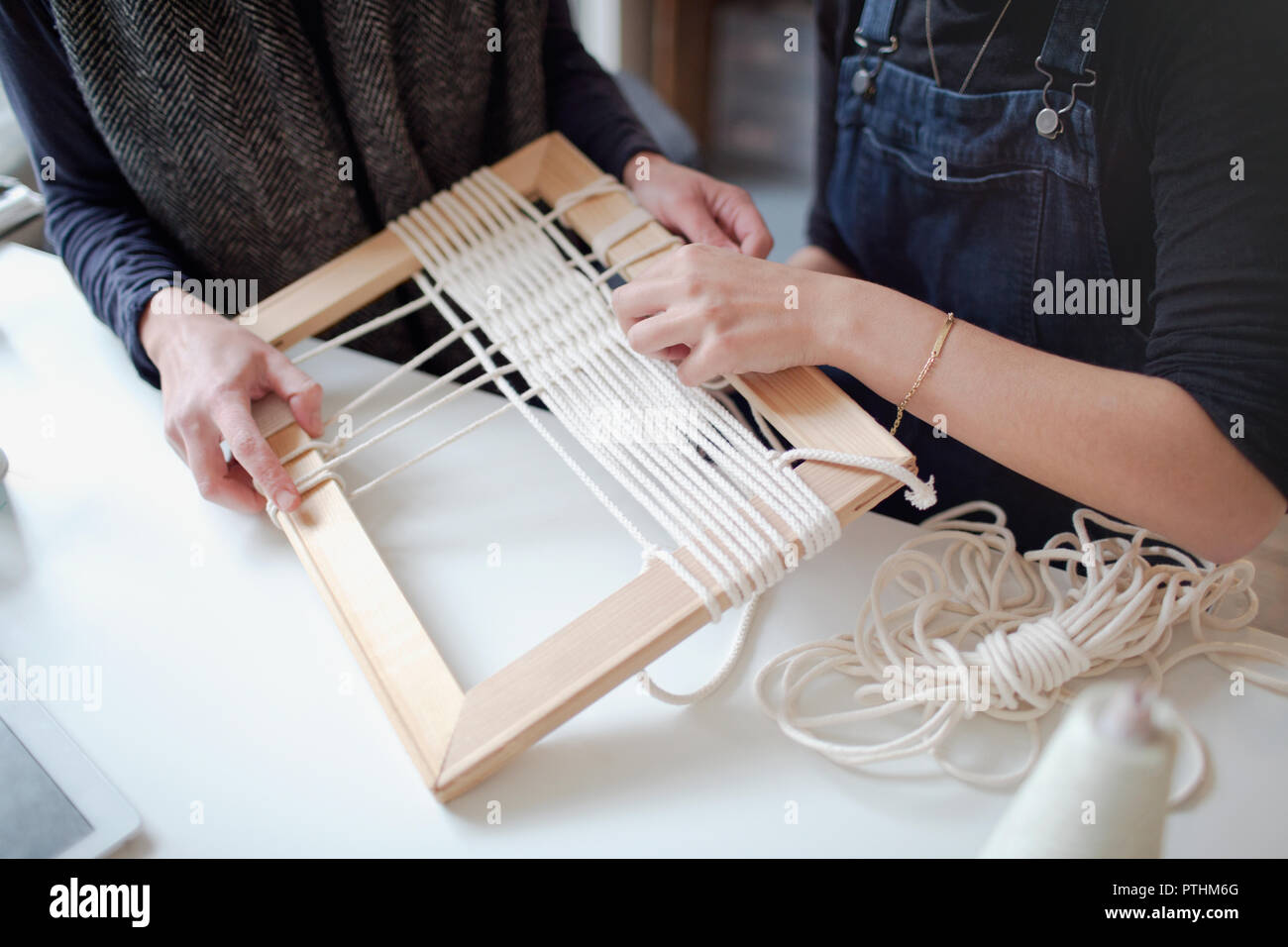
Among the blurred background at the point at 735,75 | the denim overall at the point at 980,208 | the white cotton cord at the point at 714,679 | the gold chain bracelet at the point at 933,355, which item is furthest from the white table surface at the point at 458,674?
the blurred background at the point at 735,75

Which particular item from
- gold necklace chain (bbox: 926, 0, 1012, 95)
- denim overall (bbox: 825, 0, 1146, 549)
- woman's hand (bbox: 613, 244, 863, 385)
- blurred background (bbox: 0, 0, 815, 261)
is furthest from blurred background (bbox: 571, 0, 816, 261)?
woman's hand (bbox: 613, 244, 863, 385)

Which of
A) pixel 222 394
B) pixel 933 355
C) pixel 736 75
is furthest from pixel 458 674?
pixel 736 75

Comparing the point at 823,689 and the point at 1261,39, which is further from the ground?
the point at 1261,39

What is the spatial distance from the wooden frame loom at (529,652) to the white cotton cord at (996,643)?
3.6 inches

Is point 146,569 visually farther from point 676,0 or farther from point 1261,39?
point 676,0

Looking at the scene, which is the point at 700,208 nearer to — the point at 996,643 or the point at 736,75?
the point at 996,643

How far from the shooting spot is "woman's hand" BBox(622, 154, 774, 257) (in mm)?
851

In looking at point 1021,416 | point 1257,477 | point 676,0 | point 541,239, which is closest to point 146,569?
point 541,239

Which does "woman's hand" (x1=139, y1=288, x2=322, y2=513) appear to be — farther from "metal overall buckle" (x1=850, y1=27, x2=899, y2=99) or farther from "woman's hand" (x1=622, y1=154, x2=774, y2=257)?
"metal overall buckle" (x1=850, y1=27, x2=899, y2=99)

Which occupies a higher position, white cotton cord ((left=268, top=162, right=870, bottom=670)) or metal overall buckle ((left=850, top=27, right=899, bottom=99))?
metal overall buckle ((left=850, top=27, right=899, bottom=99))

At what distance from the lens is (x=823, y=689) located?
636 millimetres

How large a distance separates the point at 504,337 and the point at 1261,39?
593 millimetres

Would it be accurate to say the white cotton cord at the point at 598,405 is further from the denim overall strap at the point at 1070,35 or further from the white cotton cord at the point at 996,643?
the denim overall strap at the point at 1070,35

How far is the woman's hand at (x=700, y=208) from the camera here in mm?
851
